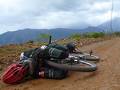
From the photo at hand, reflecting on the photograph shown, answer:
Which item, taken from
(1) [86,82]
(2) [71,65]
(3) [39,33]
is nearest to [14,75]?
(2) [71,65]

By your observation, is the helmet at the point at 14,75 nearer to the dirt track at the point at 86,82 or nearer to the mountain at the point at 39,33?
the dirt track at the point at 86,82

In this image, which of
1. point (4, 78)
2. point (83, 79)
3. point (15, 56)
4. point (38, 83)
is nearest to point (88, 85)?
point (83, 79)

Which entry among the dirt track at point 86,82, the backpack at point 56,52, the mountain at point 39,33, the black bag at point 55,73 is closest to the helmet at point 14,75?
the dirt track at point 86,82

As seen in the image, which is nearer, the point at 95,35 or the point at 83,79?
the point at 83,79

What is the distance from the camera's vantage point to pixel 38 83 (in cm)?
863

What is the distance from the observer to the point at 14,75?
8.85 meters

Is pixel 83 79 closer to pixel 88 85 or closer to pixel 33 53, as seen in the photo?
pixel 88 85

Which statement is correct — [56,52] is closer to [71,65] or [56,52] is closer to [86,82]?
[71,65]

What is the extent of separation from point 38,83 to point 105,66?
166cm

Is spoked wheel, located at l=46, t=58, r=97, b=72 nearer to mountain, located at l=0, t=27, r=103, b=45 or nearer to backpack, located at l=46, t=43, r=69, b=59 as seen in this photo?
backpack, located at l=46, t=43, r=69, b=59

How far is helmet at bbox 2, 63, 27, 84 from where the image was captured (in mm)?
8844

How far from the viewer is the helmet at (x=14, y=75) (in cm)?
884

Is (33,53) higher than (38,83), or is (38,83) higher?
(33,53)

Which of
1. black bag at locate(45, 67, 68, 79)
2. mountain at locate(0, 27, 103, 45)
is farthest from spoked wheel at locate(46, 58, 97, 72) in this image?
mountain at locate(0, 27, 103, 45)
